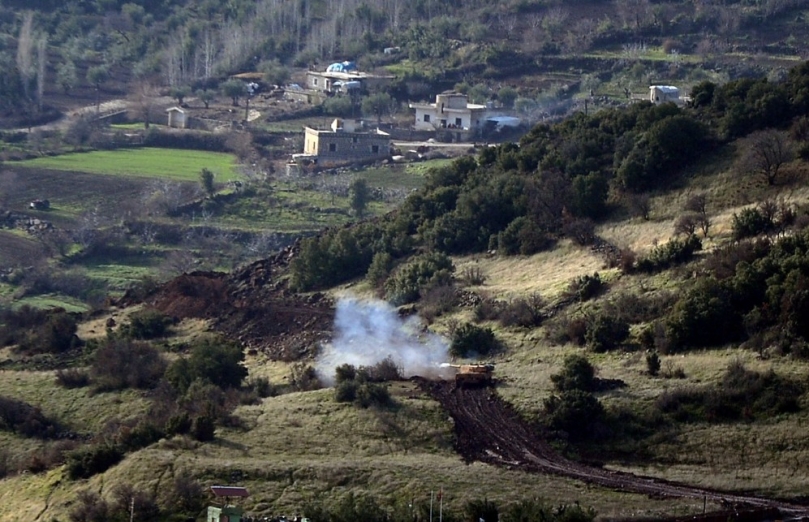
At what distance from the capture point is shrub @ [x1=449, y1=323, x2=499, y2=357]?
44.5 metres

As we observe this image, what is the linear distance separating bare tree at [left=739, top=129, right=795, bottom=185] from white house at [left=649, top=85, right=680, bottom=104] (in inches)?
1162

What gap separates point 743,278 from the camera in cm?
4144

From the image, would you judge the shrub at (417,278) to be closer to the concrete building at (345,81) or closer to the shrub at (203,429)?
the shrub at (203,429)

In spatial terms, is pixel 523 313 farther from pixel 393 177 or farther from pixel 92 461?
pixel 393 177

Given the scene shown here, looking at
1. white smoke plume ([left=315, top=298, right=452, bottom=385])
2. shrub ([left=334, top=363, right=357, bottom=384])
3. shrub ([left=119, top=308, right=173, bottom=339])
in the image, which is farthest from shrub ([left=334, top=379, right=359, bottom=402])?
shrub ([left=119, top=308, right=173, bottom=339])

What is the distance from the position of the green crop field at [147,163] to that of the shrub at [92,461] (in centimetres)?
4153

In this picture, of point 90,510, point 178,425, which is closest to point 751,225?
point 178,425

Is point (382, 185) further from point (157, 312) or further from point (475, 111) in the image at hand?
point (157, 312)

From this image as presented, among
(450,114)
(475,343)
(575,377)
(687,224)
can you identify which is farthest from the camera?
(450,114)

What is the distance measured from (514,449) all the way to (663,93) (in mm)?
48744

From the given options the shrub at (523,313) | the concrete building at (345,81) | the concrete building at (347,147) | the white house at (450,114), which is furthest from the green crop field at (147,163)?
the shrub at (523,313)

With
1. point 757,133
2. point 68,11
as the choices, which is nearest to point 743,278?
point 757,133

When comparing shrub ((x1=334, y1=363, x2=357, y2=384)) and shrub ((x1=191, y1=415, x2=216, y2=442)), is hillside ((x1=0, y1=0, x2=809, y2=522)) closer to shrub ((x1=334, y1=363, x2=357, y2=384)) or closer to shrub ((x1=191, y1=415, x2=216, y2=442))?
shrub ((x1=191, y1=415, x2=216, y2=442))

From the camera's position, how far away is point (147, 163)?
82312 mm
